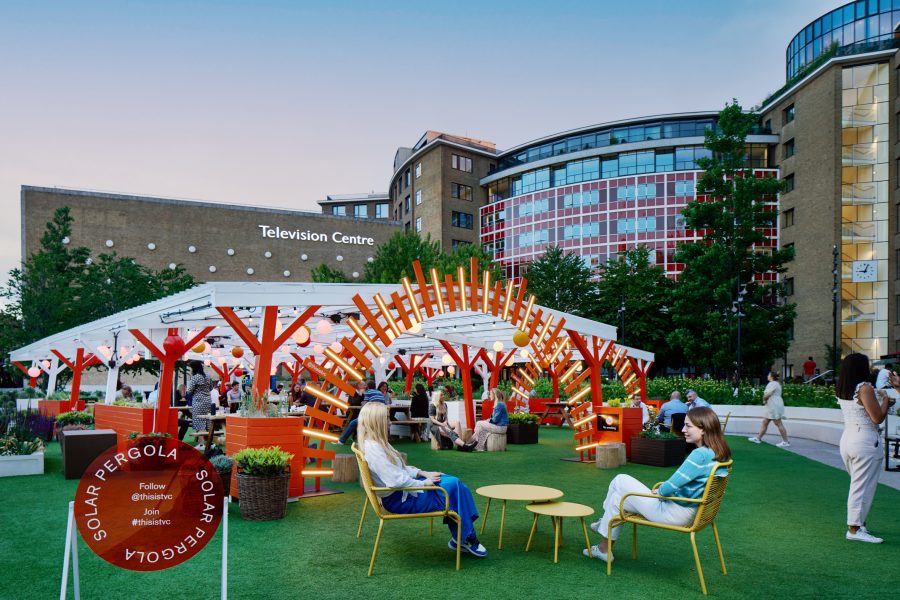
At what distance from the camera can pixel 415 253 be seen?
116 feet

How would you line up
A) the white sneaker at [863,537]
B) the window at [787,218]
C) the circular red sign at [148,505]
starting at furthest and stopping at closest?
the window at [787,218] → the white sneaker at [863,537] → the circular red sign at [148,505]

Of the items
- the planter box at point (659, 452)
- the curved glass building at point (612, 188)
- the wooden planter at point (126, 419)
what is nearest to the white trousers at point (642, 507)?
the planter box at point (659, 452)

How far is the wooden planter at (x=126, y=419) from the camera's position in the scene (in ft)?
38.6

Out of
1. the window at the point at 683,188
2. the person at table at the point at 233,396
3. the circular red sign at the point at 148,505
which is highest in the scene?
the window at the point at 683,188

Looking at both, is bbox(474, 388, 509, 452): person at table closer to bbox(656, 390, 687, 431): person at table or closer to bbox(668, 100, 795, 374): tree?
bbox(656, 390, 687, 431): person at table

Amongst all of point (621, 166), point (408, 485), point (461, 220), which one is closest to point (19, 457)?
point (408, 485)

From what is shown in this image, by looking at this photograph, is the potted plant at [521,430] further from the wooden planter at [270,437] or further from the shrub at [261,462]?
the shrub at [261,462]

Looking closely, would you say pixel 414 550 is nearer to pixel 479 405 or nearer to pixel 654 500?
pixel 654 500

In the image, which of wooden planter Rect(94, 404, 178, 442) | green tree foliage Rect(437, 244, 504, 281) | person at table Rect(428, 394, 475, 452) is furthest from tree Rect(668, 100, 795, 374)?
wooden planter Rect(94, 404, 178, 442)

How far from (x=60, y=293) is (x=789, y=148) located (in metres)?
42.7

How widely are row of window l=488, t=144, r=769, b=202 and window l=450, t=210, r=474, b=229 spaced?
4809 millimetres

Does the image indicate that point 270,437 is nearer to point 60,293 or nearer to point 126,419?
point 126,419

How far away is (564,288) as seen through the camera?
136 feet

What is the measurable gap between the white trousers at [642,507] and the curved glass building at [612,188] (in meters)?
41.2
